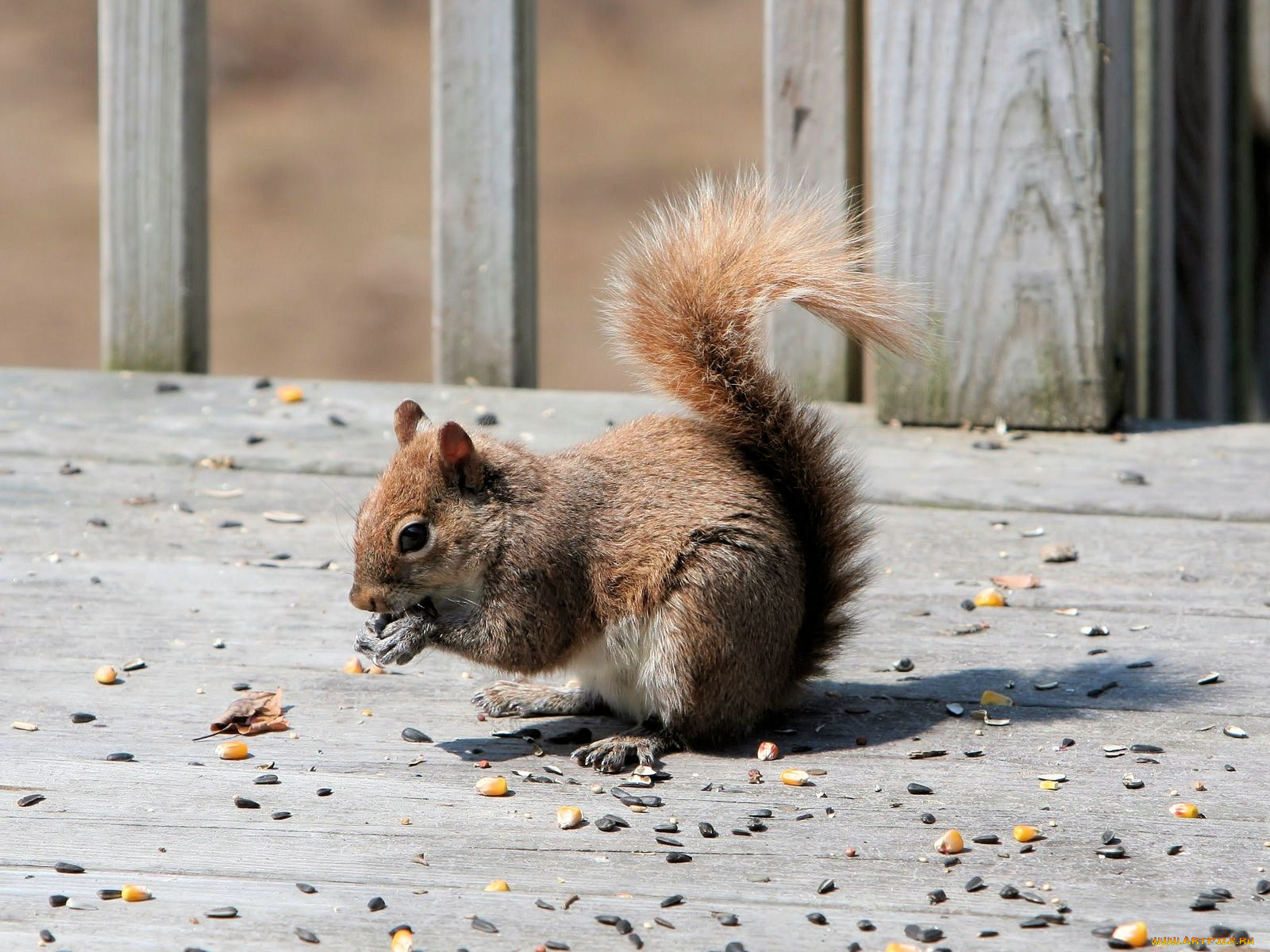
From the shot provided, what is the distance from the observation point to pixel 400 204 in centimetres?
812

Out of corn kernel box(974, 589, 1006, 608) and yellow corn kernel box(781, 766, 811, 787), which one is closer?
yellow corn kernel box(781, 766, 811, 787)

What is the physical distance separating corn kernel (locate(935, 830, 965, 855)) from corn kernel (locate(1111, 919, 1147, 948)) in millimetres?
221

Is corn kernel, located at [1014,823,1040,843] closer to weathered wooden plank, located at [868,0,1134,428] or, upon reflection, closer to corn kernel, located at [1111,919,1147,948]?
corn kernel, located at [1111,919,1147,948]

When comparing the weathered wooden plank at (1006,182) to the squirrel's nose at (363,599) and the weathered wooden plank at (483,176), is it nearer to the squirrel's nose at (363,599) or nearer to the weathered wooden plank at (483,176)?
the weathered wooden plank at (483,176)

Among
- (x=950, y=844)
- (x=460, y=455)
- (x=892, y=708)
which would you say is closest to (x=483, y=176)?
(x=460, y=455)

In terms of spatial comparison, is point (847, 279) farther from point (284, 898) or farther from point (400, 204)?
point (400, 204)

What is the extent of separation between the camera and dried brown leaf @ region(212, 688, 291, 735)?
1910 millimetres

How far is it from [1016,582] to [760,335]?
2.23 feet

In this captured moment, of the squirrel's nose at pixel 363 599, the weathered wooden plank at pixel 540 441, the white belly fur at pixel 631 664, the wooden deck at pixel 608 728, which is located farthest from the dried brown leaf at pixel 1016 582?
the squirrel's nose at pixel 363 599

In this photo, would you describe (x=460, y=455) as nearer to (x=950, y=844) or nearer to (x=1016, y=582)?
(x=950, y=844)

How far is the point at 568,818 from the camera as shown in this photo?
163 cm

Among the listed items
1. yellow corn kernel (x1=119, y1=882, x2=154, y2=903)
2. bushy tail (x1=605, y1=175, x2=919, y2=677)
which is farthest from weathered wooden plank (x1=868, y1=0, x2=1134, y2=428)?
yellow corn kernel (x1=119, y1=882, x2=154, y2=903)

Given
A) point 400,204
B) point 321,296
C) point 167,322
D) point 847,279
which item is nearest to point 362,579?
point 847,279

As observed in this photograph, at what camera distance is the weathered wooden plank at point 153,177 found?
3.18 meters
